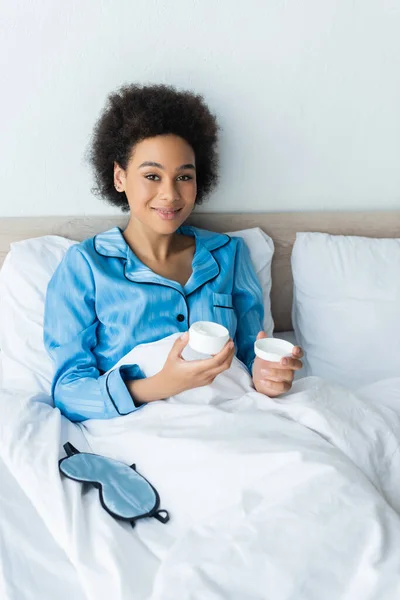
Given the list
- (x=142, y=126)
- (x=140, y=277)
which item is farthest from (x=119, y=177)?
(x=140, y=277)

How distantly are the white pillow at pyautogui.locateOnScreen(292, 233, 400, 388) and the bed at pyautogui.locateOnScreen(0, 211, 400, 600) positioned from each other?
0.34 m

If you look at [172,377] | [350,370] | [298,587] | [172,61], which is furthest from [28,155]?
[298,587]

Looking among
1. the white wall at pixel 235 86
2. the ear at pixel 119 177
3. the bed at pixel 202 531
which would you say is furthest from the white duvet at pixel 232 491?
the white wall at pixel 235 86

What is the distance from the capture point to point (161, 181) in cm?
127

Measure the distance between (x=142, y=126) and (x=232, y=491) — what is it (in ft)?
2.61

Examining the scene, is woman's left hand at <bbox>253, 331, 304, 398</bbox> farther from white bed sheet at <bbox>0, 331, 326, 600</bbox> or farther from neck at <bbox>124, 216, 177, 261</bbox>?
white bed sheet at <bbox>0, 331, 326, 600</bbox>

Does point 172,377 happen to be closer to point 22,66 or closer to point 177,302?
point 177,302

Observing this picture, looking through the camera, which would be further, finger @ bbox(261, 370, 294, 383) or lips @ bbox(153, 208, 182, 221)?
lips @ bbox(153, 208, 182, 221)

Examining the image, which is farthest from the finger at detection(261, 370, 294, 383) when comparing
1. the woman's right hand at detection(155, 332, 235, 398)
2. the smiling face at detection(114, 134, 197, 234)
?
the smiling face at detection(114, 134, 197, 234)

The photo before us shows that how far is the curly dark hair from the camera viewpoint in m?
1.31

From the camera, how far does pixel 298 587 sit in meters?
0.79

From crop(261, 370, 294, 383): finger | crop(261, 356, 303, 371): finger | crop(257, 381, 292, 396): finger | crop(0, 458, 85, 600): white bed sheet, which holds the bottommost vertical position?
crop(0, 458, 85, 600): white bed sheet

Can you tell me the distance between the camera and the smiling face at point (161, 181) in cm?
126

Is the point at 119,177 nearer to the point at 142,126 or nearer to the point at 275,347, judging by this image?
the point at 142,126
